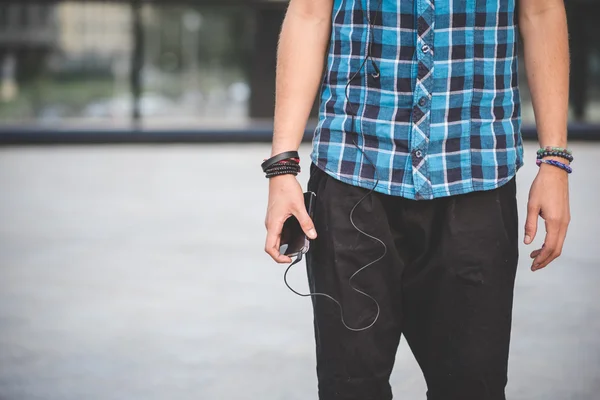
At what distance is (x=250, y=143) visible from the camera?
15094 mm

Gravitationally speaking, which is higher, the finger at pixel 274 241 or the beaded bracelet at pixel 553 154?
the beaded bracelet at pixel 553 154

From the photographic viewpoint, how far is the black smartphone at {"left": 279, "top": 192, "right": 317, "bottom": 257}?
171 centimetres

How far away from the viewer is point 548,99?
5.66ft

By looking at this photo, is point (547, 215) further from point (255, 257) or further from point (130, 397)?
point (255, 257)

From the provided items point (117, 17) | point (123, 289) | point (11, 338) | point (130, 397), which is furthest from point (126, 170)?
point (130, 397)

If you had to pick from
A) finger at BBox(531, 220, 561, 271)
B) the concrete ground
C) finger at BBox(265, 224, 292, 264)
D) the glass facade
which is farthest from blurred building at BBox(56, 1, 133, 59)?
finger at BBox(531, 220, 561, 271)

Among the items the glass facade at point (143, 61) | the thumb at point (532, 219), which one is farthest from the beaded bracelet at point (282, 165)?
the glass facade at point (143, 61)

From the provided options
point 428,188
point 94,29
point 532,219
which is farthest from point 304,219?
point 94,29

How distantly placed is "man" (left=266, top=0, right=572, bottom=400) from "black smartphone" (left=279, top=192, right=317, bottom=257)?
18 millimetres

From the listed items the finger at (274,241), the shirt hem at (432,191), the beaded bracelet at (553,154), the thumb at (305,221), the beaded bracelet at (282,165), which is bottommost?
the finger at (274,241)

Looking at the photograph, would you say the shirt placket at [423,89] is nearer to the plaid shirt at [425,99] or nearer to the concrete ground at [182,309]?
the plaid shirt at [425,99]

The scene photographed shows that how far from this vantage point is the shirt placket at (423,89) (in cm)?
167

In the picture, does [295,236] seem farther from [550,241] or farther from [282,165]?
[550,241]

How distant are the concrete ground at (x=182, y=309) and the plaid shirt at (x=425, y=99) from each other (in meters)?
1.80
